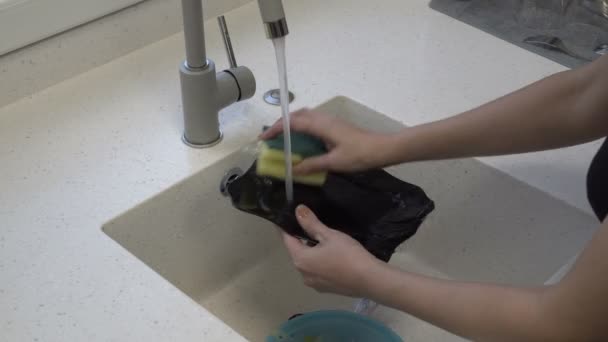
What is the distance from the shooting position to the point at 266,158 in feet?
2.48

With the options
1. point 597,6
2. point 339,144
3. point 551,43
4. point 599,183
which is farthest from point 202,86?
point 597,6

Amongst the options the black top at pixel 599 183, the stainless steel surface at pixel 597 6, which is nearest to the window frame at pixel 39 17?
the black top at pixel 599 183

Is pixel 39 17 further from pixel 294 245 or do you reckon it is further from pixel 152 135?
pixel 294 245

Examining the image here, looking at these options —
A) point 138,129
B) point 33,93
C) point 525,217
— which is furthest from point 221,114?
point 525,217

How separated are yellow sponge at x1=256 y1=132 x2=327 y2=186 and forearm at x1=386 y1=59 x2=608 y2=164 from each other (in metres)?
0.09

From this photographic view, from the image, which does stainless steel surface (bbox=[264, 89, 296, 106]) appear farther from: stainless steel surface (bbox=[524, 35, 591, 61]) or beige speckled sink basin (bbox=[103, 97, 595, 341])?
stainless steel surface (bbox=[524, 35, 591, 61])

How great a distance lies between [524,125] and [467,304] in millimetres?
244

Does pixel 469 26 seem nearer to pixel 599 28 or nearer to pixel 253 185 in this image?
pixel 599 28

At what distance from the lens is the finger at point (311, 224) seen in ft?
2.24

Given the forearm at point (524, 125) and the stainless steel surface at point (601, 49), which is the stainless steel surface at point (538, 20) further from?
the forearm at point (524, 125)

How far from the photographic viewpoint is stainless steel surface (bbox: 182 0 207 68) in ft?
2.36

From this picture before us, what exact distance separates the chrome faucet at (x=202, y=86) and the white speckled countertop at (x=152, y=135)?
3cm

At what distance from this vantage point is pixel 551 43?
42.4 inches

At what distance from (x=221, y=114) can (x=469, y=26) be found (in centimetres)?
47
